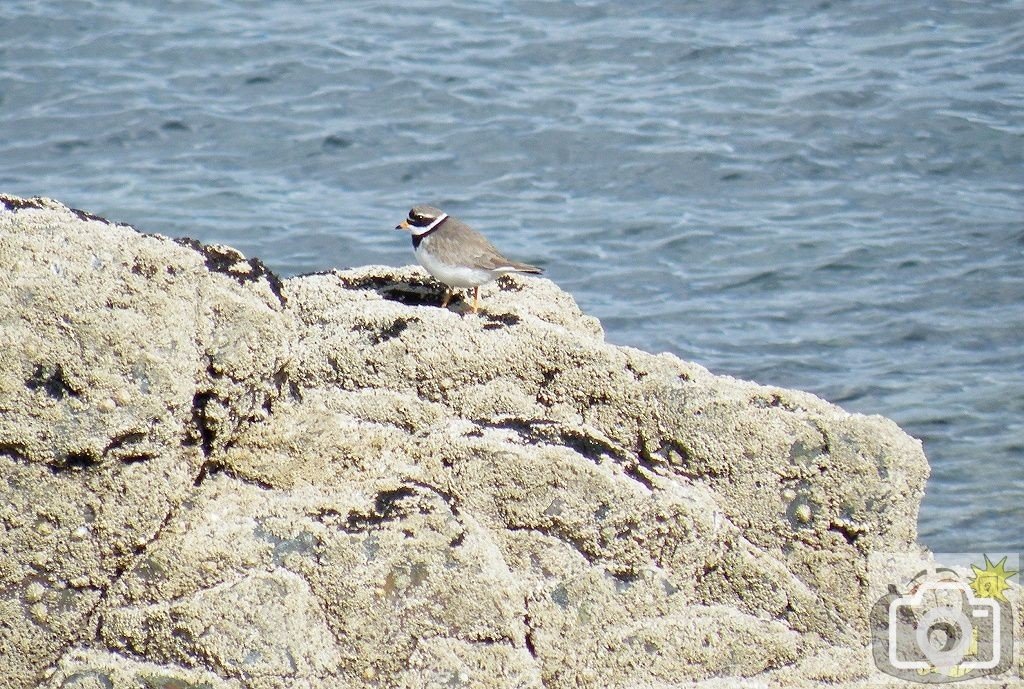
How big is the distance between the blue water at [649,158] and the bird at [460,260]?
439cm

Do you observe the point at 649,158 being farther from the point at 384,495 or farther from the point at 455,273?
the point at 384,495

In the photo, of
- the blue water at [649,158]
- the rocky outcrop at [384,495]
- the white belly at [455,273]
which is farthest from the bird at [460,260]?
the blue water at [649,158]

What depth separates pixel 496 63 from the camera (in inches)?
746

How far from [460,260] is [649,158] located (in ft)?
32.1

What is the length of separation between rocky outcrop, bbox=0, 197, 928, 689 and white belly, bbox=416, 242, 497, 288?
2.54 feet

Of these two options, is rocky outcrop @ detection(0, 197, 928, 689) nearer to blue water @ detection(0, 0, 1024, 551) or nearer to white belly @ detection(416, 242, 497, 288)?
white belly @ detection(416, 242, 497, 288)

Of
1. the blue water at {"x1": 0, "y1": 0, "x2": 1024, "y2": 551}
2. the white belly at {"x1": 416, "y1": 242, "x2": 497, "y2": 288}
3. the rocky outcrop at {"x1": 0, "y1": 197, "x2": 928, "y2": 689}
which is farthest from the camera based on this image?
the blue water at {"x1": 0, "y1": 0, "x2": 1024, "y2": 551}

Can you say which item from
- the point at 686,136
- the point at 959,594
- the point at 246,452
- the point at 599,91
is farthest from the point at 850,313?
the point at 246,452

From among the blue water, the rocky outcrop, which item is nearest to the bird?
the rocky outcrop

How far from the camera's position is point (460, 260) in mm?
6789

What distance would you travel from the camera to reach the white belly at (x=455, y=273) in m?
6.70

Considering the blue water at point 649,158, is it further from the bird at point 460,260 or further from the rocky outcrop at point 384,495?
the rocky outcrop at point 384,495

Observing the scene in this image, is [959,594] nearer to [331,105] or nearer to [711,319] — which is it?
[711,319]

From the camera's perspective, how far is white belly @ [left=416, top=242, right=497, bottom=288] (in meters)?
6.70
